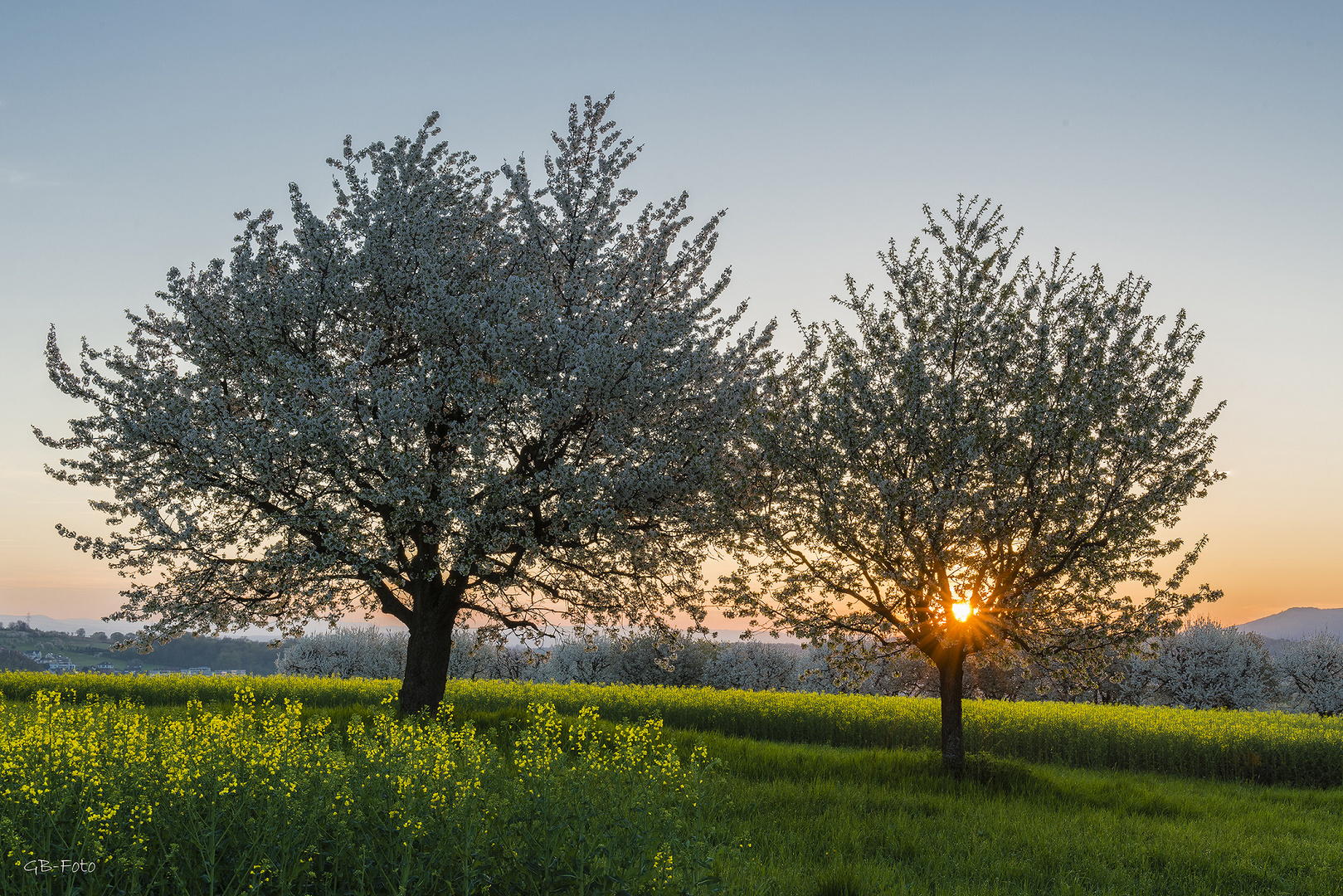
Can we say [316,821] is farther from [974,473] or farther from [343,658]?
[343,658]

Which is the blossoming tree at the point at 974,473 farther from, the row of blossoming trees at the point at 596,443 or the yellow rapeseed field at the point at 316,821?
the yellow rapeseed field at the point at 316,821

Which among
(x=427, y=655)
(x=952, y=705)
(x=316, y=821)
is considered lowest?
(x=952, y=705)

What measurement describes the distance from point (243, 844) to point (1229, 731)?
90.5ft

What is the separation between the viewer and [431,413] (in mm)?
16516

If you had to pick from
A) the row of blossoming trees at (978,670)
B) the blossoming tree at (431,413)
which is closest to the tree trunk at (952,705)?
the blossoming tree at (431,413)

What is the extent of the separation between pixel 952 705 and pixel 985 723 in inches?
365

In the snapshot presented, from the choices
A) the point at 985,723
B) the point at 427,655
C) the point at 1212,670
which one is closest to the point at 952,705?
the point at 985,723

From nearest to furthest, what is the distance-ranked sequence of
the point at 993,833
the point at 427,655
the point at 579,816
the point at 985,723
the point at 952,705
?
Result: the point at 579,816, the point at 993,833, the point at 952,705, the point at 427,655, the point at 985,723

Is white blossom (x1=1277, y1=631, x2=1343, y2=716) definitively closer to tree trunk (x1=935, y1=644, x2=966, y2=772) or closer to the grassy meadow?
the grassy meadow

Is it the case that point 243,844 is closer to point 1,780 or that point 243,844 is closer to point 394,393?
point 1,780

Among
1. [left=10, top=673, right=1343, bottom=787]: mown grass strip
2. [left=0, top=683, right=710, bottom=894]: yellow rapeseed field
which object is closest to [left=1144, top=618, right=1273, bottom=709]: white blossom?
[left=10, top=673, right=1343, bottom=787]: mown grass strip

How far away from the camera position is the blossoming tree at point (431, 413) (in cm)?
1591

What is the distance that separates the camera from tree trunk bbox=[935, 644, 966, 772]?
17.1 meters

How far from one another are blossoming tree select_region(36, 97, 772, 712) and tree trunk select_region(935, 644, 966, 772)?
578cm
